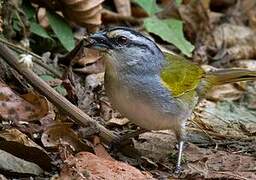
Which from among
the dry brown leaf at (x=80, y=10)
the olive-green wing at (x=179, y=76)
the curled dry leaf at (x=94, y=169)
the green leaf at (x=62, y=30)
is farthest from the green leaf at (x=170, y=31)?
the curled dry leaf at (x=94, y=169)

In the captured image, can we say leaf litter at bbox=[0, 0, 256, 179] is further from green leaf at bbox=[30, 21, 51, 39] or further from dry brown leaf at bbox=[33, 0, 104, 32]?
green leaf at bbox=[30, 21, 51, 39]

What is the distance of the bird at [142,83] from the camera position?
3826 millimetres

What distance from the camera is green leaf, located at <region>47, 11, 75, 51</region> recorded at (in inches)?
205

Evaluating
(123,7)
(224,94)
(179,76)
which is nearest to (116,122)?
(179,76)

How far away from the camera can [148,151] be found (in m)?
4.18

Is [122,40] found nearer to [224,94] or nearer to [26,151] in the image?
[26,151]

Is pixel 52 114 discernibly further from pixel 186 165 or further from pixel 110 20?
pixel 110 20

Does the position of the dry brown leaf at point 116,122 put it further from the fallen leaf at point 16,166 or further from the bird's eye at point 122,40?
the fallen leaf at point 16,166

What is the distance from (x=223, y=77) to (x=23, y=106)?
58.3 inches

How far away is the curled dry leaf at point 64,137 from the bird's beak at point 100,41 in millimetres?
470

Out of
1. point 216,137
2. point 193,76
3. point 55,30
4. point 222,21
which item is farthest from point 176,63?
point 222,21

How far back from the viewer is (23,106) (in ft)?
12.9

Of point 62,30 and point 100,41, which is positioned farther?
point 62,30

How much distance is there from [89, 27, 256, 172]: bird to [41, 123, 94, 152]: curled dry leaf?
0.30m
